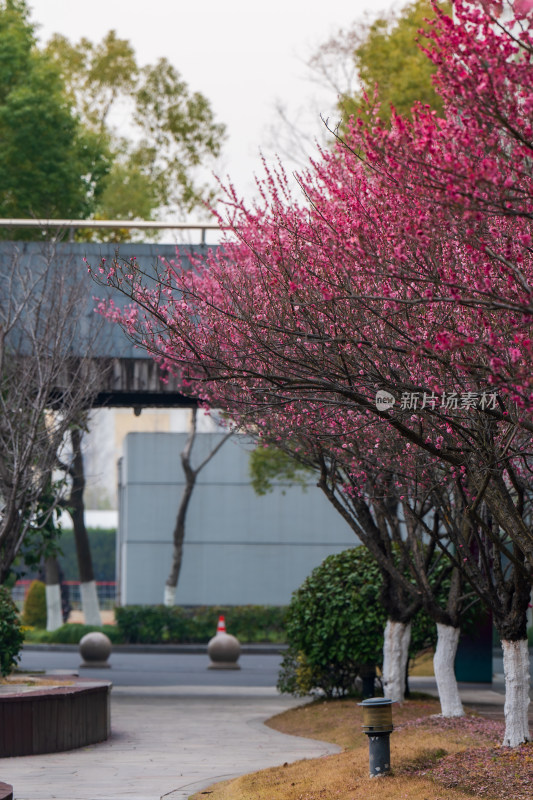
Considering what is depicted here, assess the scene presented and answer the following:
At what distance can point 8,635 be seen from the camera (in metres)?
14.4

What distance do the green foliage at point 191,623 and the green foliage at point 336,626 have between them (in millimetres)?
14735

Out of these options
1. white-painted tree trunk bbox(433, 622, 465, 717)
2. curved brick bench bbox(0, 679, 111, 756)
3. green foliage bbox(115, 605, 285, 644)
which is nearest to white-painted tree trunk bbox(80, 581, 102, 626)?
green foliage bbox(115, 605, 285, 644)

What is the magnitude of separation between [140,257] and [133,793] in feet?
28.8

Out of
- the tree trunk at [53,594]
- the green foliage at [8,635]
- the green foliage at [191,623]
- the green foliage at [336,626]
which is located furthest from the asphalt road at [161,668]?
the green foliage at [8,635]

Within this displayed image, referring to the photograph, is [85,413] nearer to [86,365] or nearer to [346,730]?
[86,365]

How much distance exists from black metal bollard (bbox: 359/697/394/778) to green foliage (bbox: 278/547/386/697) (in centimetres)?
596

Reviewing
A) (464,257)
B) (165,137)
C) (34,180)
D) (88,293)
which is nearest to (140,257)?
(88,293)

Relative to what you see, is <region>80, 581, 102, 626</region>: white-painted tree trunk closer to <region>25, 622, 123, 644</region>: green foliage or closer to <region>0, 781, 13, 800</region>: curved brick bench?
<region>25, 622, 123, 644</region>: green foliage

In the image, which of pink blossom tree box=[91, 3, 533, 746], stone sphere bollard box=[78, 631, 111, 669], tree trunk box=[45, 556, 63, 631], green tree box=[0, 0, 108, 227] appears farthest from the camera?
tree trunk box=[45, 556, 63, 631]

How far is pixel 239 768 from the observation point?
11.0m

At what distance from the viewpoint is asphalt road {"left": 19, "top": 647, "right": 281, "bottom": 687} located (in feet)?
70.6

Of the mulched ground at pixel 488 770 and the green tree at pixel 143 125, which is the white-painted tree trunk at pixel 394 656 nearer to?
the mulched ground at pixel 488 770

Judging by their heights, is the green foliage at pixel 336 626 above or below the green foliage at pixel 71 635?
above

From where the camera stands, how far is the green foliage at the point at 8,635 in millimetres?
14289
